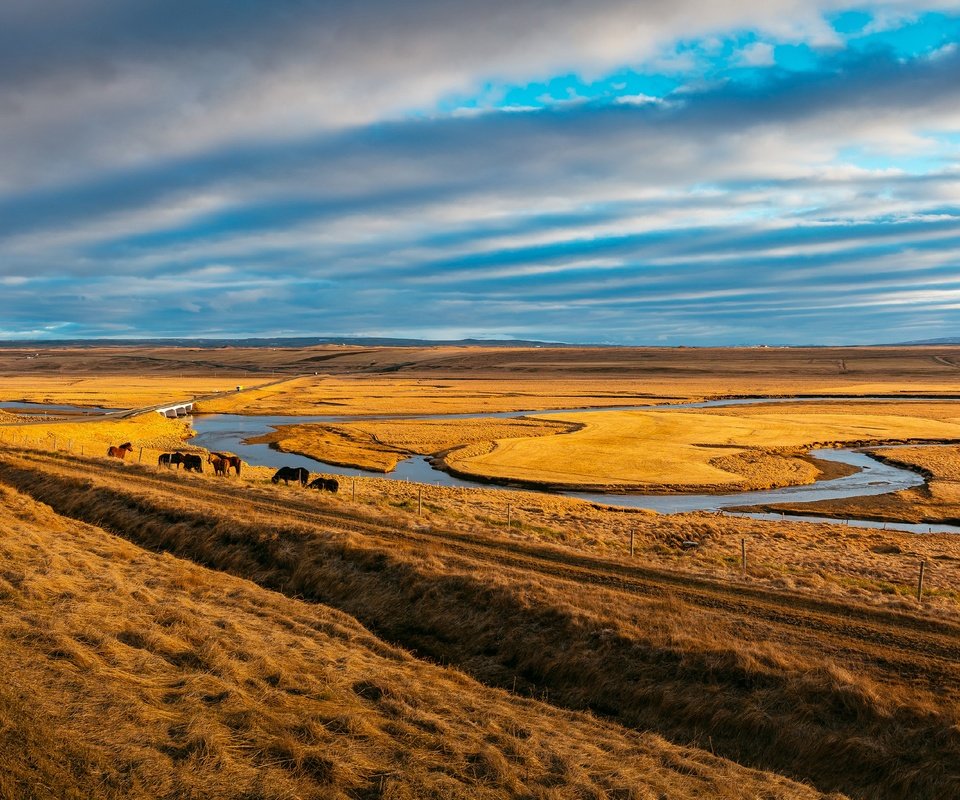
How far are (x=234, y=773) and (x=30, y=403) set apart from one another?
414 ft

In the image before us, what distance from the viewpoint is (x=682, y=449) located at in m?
62.3

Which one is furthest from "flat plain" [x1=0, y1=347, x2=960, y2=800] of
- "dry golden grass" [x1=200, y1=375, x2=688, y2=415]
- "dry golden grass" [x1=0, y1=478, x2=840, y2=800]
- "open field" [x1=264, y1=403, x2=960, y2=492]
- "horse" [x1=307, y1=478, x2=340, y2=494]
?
"dry golden grass" [x1=200, y1=375, x2=688, y2=415]

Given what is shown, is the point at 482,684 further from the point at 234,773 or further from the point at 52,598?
the point at 52,598

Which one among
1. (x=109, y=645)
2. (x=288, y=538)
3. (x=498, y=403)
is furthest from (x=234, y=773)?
(x=498, y=403)

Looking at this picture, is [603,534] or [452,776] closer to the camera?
[452,776]

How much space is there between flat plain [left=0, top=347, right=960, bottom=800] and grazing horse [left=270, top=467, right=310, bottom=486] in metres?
8.53

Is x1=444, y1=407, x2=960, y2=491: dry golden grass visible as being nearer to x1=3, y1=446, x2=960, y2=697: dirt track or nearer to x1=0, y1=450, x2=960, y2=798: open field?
x1=3, y1=446, x2=960, y2=697: dirt track

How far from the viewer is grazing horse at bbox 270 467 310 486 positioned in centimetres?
4016

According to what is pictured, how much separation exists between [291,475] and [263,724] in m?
31.4

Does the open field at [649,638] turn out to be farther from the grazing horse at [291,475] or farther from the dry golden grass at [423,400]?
the dry golden grass at [423,400]

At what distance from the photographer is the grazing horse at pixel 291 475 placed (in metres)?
40.2

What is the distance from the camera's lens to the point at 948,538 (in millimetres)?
33062

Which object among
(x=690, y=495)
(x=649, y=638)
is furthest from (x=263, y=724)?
(x=690, y=495)

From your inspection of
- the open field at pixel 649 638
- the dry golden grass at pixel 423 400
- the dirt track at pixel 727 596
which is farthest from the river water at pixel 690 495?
the dry golden grass at pixel 423 400
